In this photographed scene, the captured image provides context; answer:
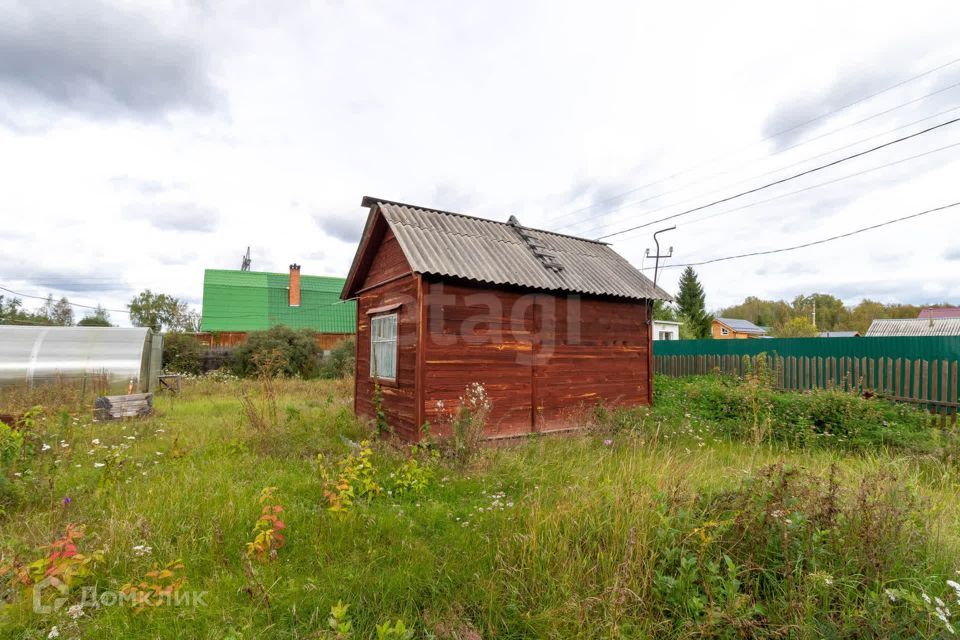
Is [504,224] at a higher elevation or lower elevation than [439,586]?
higher

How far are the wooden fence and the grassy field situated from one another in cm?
432

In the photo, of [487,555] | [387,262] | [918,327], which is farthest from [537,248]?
[918,327]

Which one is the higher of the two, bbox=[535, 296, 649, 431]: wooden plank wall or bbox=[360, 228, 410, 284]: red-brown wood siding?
bbox=[360, 228, 410, 284]: red-brown wood siding

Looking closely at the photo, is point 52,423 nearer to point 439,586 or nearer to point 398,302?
point 398,302

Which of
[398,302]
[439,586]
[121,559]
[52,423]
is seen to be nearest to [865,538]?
[439,586]

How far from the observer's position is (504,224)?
10305mm

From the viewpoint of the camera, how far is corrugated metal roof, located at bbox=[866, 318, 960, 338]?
35281 millimetres

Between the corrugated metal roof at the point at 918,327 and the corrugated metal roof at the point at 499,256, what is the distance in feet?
130

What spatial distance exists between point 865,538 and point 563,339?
19.2 ft

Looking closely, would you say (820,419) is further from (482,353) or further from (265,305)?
(265,305)

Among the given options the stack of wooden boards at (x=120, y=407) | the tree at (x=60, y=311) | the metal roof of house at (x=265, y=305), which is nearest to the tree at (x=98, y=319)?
the tree at (x=60, y=311)

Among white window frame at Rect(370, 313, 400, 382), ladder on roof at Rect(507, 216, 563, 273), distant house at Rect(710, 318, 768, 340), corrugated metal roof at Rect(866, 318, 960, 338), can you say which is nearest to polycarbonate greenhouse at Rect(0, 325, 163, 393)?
white window frame at Rect(370, 313, 400, 382)

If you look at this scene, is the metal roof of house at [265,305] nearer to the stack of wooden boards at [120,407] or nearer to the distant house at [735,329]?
the stack of wooden boards at [120,407]

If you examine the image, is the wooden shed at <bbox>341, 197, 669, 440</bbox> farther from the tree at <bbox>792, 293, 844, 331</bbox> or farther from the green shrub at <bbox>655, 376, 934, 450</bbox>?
the tree at <bbox>792, 293, 844, 331</bbox>
